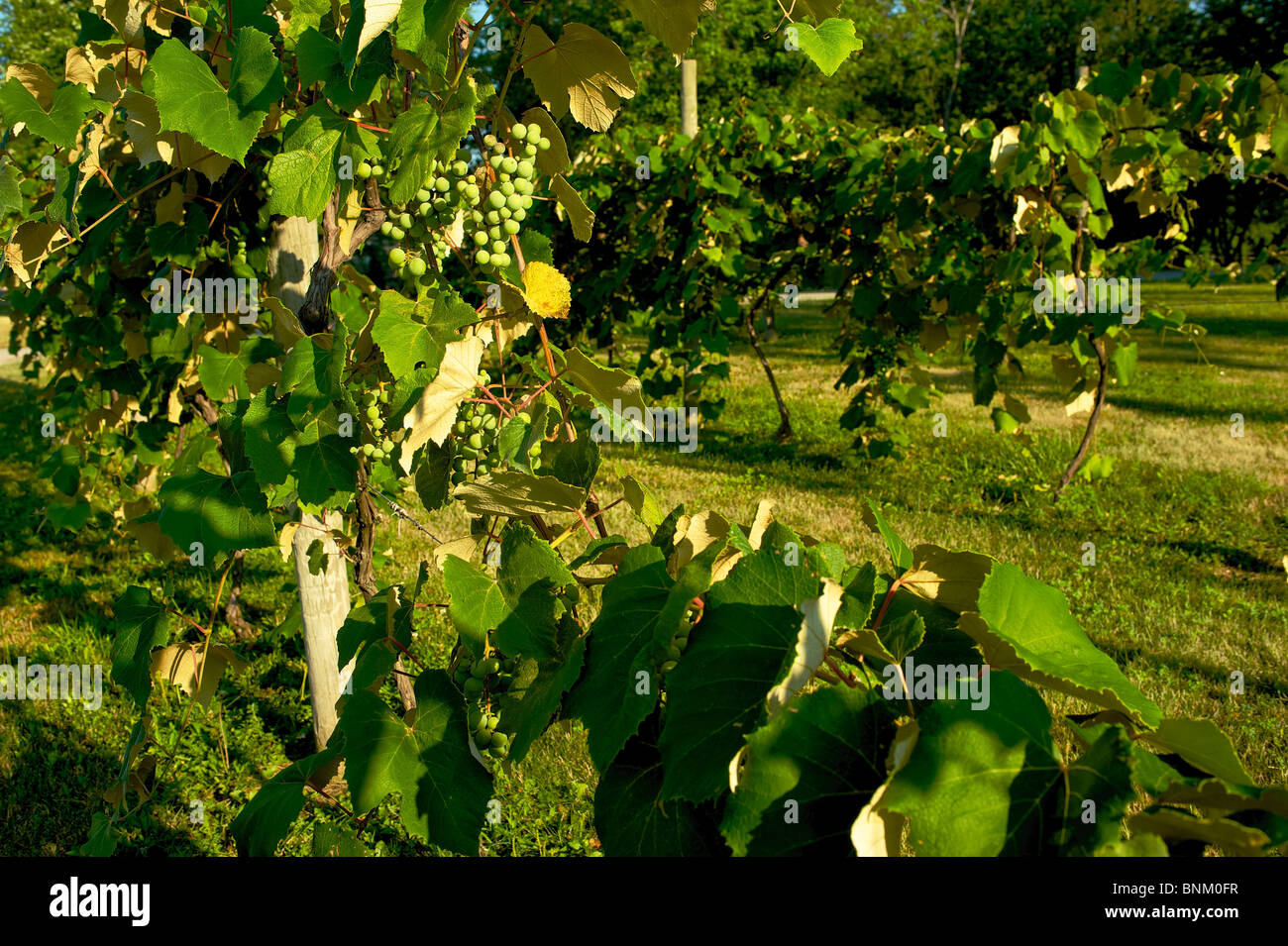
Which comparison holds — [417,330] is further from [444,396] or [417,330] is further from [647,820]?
[647,820]

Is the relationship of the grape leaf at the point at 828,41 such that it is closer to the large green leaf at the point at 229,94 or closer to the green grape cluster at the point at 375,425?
the large green leaf at the point at 229,94

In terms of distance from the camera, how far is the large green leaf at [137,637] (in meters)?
1.32

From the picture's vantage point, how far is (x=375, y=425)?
139cm

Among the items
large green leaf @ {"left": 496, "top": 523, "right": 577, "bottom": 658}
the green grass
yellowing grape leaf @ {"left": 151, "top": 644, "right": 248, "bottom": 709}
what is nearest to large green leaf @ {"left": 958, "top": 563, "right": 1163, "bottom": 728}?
large green leaf @ {"left": 496, "top": 523, "right": 577, "bottom": 658}

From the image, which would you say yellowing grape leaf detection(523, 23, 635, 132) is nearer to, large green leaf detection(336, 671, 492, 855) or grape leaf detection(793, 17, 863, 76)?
grape leaf detection(793, 17, 863, 76)

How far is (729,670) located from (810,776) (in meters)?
0.11

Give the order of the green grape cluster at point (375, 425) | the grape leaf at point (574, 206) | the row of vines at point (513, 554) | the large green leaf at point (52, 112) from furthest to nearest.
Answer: the large green leaf at point (52, 112)
the green grape cluster at point (375, 425)
the grape leaf at point (574, 206)
the row of vines at point (513, 554)

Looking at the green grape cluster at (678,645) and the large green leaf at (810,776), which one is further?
the green grape cluster at (678,645)

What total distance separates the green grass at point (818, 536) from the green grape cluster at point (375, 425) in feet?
1.81

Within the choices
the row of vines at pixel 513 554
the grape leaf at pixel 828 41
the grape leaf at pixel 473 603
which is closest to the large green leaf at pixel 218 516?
the row of vines at pixel 513 554

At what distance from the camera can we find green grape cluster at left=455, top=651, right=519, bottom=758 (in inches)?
41.0
